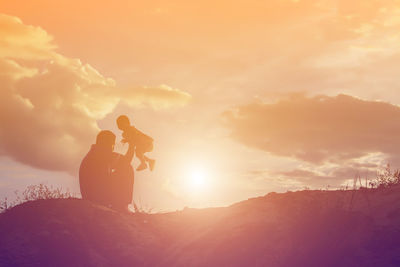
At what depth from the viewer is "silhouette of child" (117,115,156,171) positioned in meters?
15.8

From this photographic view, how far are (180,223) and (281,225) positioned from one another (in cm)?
327

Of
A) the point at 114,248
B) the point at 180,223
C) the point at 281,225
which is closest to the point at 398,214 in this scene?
the point at 281,225

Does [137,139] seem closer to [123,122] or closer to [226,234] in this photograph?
[123,122]

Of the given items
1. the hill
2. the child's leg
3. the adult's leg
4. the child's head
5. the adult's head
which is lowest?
the hill

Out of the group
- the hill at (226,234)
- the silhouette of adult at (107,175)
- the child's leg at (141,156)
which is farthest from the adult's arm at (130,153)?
the hill at (226,234)

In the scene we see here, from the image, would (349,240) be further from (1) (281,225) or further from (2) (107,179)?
(2) (107,179)

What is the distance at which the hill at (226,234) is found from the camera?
10.8m

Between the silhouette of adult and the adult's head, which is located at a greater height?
the adult's head

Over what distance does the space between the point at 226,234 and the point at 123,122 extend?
5.78 metres

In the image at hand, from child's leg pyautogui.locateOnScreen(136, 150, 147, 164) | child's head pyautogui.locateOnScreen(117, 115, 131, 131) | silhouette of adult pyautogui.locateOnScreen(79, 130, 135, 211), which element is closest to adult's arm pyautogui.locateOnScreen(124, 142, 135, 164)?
silhouette of adult pyautogui.locateOnScreen(79, 130, 135, 211)

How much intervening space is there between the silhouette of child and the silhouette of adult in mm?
219

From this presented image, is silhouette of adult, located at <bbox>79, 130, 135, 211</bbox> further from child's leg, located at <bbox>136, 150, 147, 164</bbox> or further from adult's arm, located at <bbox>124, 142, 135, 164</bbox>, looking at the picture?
child's leg, located at <bbox>136, 150, 147, 164</bbox>

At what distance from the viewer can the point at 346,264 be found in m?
10.3

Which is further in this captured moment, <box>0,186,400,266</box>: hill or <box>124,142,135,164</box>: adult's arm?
<box>124,142,135,164</box>: adult's arm
